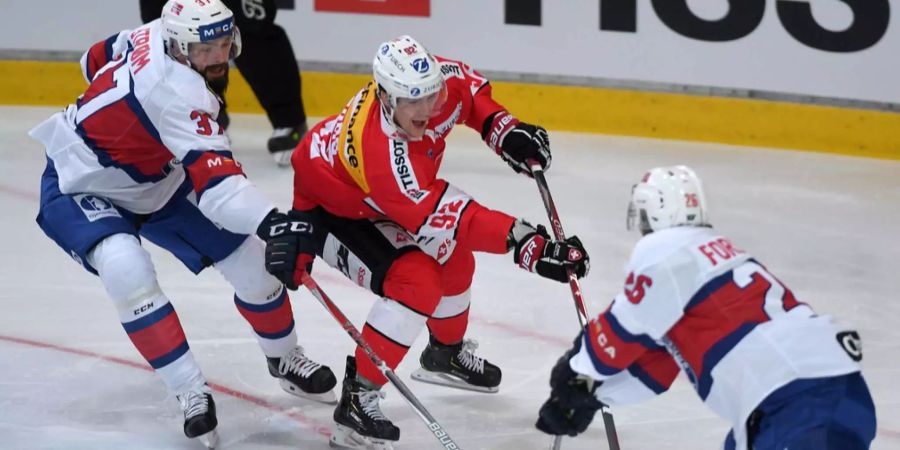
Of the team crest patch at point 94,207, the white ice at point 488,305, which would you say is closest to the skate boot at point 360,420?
the white ice at point 488,305

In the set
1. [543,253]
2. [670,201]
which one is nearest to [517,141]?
[543,253]

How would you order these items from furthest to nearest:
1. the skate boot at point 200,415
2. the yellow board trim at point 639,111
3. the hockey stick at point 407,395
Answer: the yellow board trim at point 639,111 < the skate boot at point 200,415 < the hockey stick at point 407,395

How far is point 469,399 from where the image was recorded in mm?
4141

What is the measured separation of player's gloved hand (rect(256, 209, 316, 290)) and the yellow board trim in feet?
10.7

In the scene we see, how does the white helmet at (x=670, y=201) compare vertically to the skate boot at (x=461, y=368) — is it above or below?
above

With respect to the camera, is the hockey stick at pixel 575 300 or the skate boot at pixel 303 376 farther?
the skate boot at pixel 303 376

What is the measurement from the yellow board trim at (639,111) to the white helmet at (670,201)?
3747mm

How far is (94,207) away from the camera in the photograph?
377cm

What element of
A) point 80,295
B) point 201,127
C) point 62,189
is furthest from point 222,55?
point 80,295

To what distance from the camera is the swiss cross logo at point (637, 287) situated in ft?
8.77

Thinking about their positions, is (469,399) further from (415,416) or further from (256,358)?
(256,358)

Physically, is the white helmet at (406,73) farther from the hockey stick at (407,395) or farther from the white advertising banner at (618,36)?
the white advertising banner at (618,36)

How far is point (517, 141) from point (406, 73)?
676 mm

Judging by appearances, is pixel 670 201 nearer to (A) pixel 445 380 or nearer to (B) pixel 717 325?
(B) pixel 717 325
